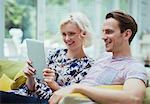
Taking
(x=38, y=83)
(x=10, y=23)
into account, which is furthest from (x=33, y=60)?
(x=10, y=23)

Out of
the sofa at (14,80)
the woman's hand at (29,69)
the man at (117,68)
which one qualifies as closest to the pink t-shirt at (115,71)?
the man at (117,68)

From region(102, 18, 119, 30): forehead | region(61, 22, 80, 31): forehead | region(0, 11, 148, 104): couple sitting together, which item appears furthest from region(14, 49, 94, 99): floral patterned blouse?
region(102, 18, 119, 30): forehead

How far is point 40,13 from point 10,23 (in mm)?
432

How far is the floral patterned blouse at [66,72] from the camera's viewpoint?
2016 millimetres

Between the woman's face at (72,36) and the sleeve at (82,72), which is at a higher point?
the woman's face at (72,36)

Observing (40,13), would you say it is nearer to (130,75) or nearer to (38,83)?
(38,83)

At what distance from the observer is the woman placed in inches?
79.9

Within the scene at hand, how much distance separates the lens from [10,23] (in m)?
3.68

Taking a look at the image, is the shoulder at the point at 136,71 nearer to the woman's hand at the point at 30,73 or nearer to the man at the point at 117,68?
the man at the point at 117,68

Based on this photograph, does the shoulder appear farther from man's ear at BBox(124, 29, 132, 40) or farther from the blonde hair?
the blonde hair

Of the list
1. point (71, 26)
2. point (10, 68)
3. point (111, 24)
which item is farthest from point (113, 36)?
point (10, 68)

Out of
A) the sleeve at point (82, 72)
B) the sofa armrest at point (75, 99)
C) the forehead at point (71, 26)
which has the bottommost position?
the sofa armrest at point (75, 99)

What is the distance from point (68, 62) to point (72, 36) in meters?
0.18

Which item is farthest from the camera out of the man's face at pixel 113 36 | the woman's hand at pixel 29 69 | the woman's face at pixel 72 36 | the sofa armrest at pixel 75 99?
the woman's face at pixel 72 36
